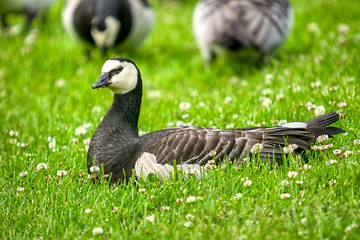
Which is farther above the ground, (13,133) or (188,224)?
(13,133)

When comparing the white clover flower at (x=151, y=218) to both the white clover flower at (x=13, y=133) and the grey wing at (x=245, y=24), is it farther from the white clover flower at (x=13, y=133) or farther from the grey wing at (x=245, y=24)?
the grey wing at (x=245, y=24)

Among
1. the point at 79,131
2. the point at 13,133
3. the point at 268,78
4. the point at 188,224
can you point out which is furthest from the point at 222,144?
the point at 268,78

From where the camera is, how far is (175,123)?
177 inches

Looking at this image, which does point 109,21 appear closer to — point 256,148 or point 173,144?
point 173,144

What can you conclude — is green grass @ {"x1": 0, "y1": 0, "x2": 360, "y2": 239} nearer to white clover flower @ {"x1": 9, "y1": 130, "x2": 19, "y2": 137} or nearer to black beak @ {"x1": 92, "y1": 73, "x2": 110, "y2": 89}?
white clover flower @ {"x1": 9, "y1": 130, "x2": 19, "y2": 137}

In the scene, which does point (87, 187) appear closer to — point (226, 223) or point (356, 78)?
point (226, 223)

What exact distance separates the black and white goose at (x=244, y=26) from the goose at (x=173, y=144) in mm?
3383

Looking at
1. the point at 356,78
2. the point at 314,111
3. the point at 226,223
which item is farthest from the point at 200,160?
the point at 356,78

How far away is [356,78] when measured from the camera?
486 cm

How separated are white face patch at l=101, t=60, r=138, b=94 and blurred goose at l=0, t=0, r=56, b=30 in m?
6.08

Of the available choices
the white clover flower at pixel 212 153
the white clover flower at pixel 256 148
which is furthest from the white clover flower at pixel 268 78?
the white clover flower at pixel 212 153

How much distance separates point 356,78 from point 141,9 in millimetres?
4175

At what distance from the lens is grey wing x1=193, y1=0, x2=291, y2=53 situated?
257 inches

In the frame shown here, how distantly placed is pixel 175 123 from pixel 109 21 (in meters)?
3.00
